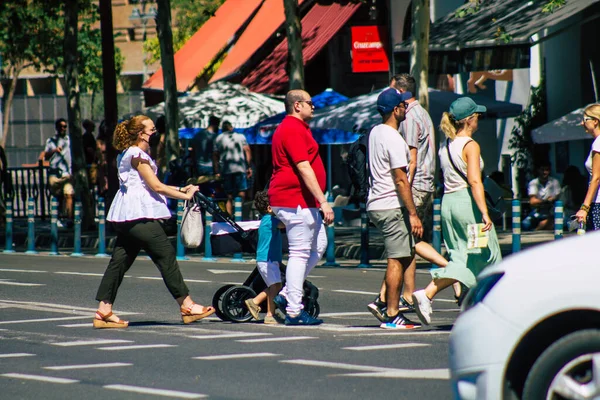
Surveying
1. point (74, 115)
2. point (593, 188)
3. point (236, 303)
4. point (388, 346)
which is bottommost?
point (388, 346)

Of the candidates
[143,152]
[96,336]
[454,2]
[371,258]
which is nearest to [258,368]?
[96,336]

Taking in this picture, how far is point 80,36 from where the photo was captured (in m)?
57.8

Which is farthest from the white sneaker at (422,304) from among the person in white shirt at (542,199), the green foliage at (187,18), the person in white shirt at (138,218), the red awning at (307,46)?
the green foliage at (187,18)

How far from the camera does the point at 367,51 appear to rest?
1201 inches

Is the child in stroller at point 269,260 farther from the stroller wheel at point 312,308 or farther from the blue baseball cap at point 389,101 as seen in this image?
the blue baseball cap at point 389,101

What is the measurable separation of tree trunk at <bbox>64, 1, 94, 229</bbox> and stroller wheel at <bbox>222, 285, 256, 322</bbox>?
1366 cm

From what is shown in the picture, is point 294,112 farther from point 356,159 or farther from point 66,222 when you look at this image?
point 66,222

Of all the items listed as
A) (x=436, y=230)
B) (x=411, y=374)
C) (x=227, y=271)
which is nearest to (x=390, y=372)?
(x=411, y=374)

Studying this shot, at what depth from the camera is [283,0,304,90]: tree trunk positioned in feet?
72.9

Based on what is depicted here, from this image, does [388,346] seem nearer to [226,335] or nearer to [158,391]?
[226,335]

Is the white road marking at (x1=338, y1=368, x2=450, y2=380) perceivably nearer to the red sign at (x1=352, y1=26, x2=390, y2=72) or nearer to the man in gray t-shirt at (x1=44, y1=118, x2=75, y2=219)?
the man in gray t-shirt at (x1=44, y1=118, x2=75, y2=219)

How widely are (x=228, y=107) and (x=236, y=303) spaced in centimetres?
1591

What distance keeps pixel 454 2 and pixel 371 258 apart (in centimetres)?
1243

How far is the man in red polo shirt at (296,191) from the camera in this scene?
33.7 feet
